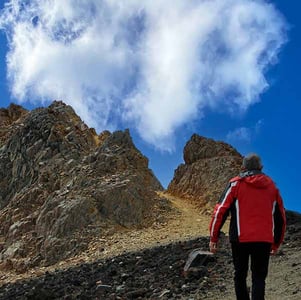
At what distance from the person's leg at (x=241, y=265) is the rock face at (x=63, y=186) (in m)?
17.4

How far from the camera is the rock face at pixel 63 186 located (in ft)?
84.6

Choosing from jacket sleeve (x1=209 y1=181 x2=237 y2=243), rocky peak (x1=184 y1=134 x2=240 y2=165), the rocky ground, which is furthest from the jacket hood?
rocky peak (x1=184 y1=134 x2=240 y2=165)

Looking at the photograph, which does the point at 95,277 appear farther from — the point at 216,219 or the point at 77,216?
the point at 77,216

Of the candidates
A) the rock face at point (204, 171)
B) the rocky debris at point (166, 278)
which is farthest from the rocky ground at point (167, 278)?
the rock face at point (204, 171)

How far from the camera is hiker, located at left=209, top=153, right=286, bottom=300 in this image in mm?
7148

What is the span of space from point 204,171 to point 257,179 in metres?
25.3

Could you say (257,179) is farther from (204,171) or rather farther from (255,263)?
(204,171)

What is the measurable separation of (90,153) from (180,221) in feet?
30.7

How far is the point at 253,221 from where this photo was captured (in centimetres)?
716

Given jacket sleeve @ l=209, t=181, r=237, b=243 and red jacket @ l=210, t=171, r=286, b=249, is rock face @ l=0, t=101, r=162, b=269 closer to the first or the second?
jacket sleeve @ l=209, t=181, r=237, b=243

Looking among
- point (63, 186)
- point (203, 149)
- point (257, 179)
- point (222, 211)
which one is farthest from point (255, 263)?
point (203, 149)

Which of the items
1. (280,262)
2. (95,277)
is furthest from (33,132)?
(280,262)

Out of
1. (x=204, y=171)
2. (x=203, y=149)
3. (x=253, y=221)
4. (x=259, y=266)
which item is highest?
(x=203, y=149)

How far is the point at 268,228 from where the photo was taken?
7172mm
